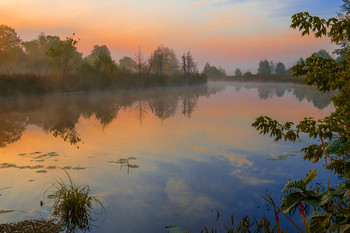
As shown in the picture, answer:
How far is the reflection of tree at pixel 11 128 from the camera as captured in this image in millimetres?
14888

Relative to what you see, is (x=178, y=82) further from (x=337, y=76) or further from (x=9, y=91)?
(x=337, y=76)

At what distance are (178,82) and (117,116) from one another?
56.5 m

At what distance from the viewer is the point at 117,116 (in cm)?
2286

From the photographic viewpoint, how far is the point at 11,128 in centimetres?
1794

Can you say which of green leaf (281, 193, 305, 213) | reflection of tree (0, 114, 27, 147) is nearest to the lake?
reflection of tree (0, 114, 27, 147)

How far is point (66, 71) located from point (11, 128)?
32588 millimetres

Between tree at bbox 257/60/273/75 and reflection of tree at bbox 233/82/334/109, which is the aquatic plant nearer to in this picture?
reflection of tree at bbox 233/82/334/109

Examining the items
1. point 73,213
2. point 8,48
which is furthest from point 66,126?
point 8,48

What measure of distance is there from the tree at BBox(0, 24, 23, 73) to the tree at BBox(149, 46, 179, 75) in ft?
119

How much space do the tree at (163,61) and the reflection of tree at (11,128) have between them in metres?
53.5

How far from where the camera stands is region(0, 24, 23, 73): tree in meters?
75.7

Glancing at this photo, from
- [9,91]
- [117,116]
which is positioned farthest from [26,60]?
[117,116]

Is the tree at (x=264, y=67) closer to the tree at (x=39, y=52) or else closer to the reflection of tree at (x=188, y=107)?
the tree at (x=39, y=52)

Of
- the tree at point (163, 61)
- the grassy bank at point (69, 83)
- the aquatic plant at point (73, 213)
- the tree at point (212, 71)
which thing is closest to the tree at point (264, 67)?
the tree at point (212, 71)
